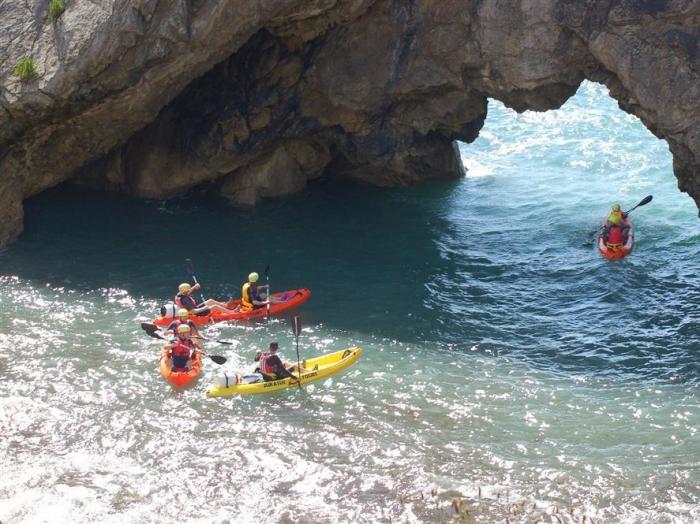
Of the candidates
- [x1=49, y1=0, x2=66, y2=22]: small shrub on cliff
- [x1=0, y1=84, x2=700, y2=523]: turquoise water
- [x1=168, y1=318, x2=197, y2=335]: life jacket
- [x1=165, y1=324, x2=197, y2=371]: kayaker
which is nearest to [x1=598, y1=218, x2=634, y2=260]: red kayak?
[x1=0, y1=84, x2=700, y2=523]: turquoise water

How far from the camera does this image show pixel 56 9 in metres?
21.2

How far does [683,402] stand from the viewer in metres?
17.3

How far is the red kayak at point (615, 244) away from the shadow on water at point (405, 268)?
294mm

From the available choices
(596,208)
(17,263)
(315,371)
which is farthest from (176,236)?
(596,208)

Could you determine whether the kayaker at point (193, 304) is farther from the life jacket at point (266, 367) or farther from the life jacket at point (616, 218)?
the life jacket at point (616, 218)

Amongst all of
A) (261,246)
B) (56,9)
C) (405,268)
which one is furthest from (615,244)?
(56,9)

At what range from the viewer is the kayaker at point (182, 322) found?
1936 centimetres

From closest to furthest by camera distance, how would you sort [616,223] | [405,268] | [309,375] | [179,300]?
[309,375], [179,300], [405,268], [616,223]

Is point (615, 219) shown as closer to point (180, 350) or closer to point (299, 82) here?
point (299, 82)

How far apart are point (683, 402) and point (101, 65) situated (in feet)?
49.4

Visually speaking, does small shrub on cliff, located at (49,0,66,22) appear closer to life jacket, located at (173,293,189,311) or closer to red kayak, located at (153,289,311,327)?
life jacket, located at (173,293,189,311)

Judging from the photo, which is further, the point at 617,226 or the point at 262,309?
the point at 617,226

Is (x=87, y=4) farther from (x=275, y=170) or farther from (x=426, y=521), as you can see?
(x=426, y=521)

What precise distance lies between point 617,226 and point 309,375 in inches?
→ 452
